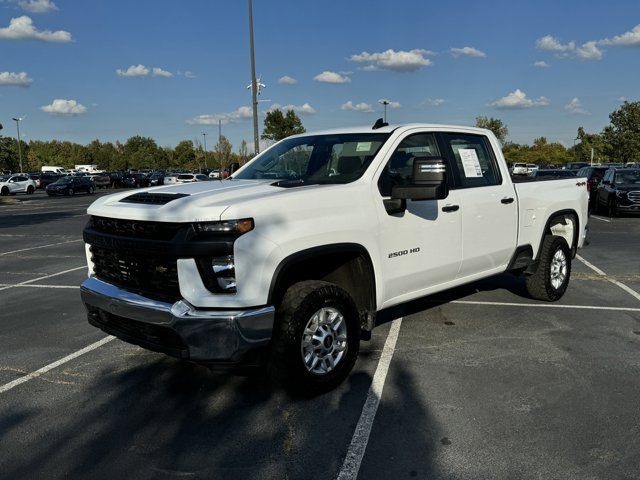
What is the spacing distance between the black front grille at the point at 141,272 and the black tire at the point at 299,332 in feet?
2.33

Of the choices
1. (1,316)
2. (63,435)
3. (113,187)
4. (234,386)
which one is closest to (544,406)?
(234,386)

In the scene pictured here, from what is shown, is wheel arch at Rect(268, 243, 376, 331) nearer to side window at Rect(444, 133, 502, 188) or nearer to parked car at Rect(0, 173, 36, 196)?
side window at Rect(444, 133, 502, 188)

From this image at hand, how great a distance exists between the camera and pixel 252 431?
3.45 metres

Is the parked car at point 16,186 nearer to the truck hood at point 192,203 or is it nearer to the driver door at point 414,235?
the truck hood at point 192,203

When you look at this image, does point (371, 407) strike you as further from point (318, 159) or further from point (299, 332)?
point (318, 159)

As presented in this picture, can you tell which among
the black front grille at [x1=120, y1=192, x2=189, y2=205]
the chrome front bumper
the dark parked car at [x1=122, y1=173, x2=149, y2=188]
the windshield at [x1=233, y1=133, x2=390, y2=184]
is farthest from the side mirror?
the dark parked car at [x1=122, y1=173, x2=149, y2=188]

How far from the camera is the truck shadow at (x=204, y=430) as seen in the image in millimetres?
3061

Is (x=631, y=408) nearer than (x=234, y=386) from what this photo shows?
Yes

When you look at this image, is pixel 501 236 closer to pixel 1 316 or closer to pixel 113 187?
pixel 1 316

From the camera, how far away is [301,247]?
363 centimetres

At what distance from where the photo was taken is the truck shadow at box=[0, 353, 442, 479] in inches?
120

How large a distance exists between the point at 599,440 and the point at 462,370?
4.17 feet

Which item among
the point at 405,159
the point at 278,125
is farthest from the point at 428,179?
the point at 278,125

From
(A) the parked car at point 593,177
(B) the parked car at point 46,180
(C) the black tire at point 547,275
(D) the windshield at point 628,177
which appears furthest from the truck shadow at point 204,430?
(B) the parked car at point 46,180
